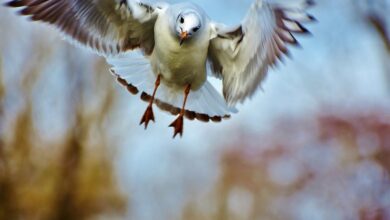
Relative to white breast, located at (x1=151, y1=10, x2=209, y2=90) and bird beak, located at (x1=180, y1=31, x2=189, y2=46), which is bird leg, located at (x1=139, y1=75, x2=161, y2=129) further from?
bird beak, located at (x1=180, y1=31, x2=189, y2=46)

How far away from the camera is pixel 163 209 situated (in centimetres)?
1326

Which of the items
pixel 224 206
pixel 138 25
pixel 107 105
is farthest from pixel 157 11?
pixel 224 206

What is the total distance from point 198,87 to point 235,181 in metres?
11.6

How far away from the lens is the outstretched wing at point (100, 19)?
4.16m

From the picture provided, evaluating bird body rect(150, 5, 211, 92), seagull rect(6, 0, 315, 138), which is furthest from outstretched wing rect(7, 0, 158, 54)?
bird body rect(150, 5, 211, 92)

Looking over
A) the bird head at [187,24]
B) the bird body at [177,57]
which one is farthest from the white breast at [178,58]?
the bird head at [187,24]

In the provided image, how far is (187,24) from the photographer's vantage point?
3.81m

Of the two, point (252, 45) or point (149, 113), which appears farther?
point (149, 113)

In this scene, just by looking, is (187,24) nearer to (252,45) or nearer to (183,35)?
(183,35)

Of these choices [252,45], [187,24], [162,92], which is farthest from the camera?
[162,92]

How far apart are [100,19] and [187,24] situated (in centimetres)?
61

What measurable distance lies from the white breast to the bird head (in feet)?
0.36

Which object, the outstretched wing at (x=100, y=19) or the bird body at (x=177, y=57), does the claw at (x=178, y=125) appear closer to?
the bird body at (x=177, y=57)

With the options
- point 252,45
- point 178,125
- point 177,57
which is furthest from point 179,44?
point 178,125
